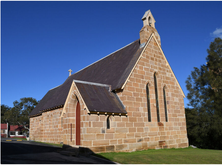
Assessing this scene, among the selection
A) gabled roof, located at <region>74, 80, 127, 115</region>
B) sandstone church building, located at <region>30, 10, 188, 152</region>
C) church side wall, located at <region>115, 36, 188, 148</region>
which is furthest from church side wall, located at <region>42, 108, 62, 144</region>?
church side wall, located at <region>115, 36, 188, 148</region>

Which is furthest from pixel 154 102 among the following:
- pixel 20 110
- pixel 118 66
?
pixel 20 110

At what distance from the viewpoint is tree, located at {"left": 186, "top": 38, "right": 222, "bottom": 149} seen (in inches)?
1229

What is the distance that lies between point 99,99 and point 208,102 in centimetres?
Answer: 2428

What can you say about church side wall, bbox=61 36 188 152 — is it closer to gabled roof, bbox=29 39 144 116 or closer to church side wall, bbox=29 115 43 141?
gabled roof, bbox=29 39 144 116

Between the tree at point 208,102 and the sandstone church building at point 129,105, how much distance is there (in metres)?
12.9

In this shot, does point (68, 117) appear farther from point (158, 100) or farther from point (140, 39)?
point (140, 39)

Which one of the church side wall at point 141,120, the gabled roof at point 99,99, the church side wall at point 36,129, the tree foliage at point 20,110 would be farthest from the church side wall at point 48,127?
the tree foliage at point 20,110

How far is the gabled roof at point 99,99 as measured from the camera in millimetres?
14198

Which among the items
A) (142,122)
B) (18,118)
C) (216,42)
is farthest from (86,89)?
(18,118)

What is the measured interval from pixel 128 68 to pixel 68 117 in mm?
7011

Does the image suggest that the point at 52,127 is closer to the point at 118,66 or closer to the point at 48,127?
the point at 48,127

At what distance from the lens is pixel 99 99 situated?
600 inches

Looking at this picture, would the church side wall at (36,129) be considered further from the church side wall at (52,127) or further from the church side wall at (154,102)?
the church side wall at (154,102)

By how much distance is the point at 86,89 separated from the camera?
15.3 m
